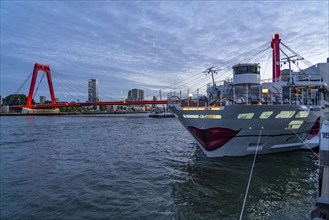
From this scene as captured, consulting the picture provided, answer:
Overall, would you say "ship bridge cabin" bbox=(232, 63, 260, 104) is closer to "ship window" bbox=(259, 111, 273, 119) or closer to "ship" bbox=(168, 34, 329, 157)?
"ship" bbox=(168, 34, 329, 157)

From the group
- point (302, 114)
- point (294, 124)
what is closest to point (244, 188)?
point (294, 124)

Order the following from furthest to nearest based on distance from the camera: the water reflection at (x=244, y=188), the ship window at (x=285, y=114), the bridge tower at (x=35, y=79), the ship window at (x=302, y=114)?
the bridge tower at (x=35, y=79)
the ship window at (x=302, y=114)
the ship window at (x=285, y=114)
the water reflection at (x=244, y=188)

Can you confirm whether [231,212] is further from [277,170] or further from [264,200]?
[277,170]

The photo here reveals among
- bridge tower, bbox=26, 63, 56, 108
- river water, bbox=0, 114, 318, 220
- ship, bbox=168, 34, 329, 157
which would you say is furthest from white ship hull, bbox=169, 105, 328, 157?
bridge tower, bbox=26, 63, 56, 108

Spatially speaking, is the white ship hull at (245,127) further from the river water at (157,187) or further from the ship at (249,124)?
the river water at (157,187)

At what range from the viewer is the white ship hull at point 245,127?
11.8 meters

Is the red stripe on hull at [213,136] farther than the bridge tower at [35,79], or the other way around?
the bridge tower at [35,79]

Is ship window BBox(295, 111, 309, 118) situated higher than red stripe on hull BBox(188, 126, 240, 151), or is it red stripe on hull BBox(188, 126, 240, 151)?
ship window BBox(295, 111, 309, 118)

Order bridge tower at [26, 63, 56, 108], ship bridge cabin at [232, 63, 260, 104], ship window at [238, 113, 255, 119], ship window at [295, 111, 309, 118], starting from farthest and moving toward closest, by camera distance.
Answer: bridge tower at [26, 63, 56, 108], ship bridge cabin at [232, 63, 260, 104], ship window at [295, 111, 309, 118], ship window at [238, 113, 255, 119]

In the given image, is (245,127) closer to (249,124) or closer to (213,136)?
(249,124)

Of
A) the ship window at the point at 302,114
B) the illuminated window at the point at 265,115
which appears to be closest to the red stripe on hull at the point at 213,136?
the illuminated window at the point at 265,115

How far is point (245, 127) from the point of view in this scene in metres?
12.0

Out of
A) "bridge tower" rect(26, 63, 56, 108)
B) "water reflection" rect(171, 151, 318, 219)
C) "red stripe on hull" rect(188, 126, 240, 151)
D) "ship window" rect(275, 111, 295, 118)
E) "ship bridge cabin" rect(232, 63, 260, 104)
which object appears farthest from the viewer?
"bridge tower" rect(26, 63, 56, 108)

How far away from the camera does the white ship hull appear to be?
465 inches
